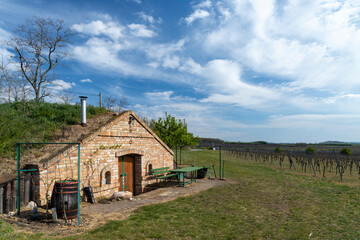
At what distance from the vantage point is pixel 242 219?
21.9 feet

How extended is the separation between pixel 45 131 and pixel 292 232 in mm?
9980

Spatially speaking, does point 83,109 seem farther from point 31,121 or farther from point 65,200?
point 65,200

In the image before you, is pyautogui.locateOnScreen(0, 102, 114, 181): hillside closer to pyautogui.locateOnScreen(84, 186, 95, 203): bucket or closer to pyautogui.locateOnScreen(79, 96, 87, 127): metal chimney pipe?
Result: pyautogui.locateOnScreen(79, 96, 87, 127): metal chimney pipe

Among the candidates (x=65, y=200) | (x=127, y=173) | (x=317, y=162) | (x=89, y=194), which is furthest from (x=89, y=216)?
(x=317, y=162)

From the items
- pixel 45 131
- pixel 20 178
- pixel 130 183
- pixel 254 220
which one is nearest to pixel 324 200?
pixel 254 220

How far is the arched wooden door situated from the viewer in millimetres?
10516

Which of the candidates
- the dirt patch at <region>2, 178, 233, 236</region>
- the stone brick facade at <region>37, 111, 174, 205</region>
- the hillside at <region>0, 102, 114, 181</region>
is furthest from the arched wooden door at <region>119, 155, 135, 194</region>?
the hillside at <region>0, 102, 114, 181</region>

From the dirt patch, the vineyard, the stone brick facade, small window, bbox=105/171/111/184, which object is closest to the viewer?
the dirt patch

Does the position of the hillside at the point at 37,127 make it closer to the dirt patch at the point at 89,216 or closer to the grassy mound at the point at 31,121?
the grassy mound at the point at 31,121

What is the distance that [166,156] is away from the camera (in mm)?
13461

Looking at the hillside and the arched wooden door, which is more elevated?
the hillside

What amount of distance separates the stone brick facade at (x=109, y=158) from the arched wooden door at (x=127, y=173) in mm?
123

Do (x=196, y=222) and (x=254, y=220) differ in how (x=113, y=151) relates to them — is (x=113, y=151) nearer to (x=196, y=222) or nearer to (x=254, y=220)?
(x=196, y=222)

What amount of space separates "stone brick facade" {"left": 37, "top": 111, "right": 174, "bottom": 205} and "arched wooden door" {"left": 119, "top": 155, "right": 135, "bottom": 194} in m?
0.12
